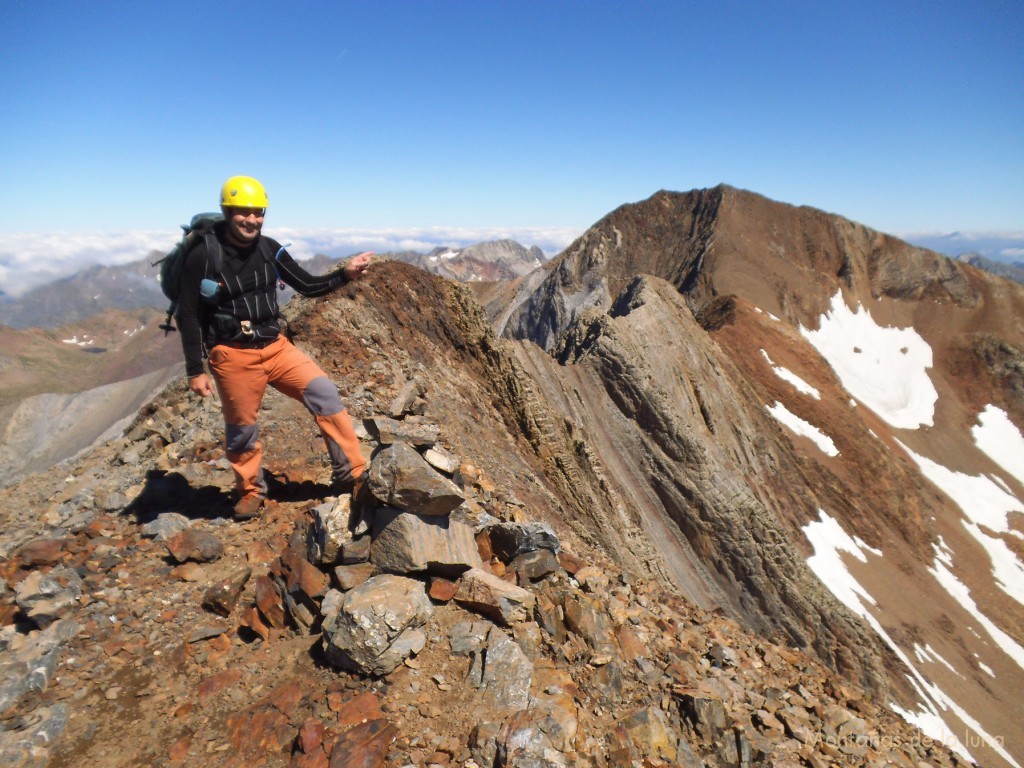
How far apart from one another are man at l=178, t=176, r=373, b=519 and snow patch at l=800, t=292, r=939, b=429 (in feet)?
221

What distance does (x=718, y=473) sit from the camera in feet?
85.8

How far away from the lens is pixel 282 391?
274 inches

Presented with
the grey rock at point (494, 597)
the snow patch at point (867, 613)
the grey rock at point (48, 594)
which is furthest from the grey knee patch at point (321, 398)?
the snow patch at point (867, 613)

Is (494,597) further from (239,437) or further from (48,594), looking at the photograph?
(48,594)

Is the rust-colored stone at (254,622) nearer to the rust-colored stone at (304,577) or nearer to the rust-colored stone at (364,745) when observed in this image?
the rust-colored stone at (304,577)

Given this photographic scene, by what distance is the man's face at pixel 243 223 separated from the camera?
6.00 m

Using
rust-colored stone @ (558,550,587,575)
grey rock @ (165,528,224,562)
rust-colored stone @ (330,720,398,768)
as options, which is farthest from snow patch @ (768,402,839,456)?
rust-colored stone @ (330,720,398,768)

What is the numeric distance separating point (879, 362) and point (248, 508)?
79.9 meters

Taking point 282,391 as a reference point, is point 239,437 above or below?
below

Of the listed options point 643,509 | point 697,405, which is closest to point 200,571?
point 643,509

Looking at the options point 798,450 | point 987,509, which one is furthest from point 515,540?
point 987,509

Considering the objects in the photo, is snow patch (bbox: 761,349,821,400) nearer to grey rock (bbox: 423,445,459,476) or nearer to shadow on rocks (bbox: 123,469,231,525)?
grey rock (bbox: 423,445,459,476)

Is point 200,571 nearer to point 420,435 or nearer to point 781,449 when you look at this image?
point 420,435

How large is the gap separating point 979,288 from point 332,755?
103360 mm
